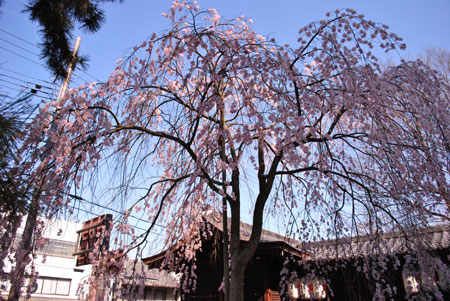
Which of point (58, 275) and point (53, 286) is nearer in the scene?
point (53, 286)

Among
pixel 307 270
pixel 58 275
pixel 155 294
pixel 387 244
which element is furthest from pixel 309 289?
pixel 58 275

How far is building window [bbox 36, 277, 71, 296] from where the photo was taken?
61.2ft

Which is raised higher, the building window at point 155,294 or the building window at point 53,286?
the building window at point 53,286

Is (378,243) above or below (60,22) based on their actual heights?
below

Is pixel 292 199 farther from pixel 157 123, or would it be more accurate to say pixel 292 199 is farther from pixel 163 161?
pixel 157 123

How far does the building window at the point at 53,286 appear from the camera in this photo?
734 inches

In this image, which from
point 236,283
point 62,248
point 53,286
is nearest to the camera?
point 236,283

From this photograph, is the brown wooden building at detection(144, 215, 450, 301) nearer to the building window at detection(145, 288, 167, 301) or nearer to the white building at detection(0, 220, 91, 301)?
the building window at detection(145, 288, 167, 301)

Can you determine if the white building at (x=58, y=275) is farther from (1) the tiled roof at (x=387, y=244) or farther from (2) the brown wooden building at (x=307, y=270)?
(1) the tiled roof at (x=387, y=244)

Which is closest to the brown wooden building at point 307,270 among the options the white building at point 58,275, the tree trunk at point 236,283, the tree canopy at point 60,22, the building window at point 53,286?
the tree trunk at point 236,283

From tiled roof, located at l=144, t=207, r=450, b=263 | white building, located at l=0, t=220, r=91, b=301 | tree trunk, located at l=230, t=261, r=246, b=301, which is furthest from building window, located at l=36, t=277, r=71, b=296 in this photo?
tree trunk, located at l=230, t=261, r=246, b=301

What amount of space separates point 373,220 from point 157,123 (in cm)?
488

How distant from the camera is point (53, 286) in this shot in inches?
757

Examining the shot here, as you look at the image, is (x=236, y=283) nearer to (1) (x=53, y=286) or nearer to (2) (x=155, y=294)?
(2) (x=155, y=294)
